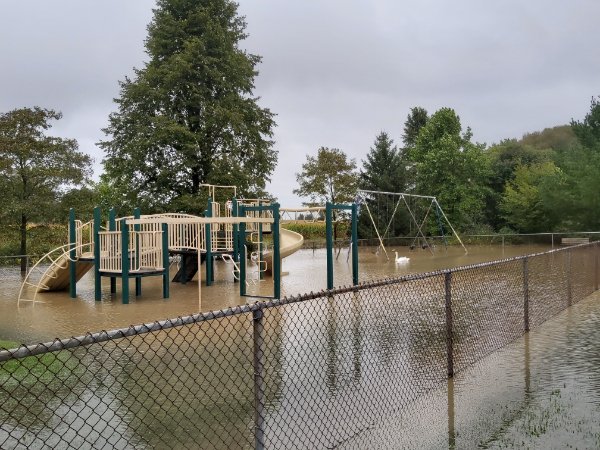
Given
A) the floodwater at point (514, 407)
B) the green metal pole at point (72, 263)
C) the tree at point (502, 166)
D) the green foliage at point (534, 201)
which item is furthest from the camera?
the tree at point (502, 166)

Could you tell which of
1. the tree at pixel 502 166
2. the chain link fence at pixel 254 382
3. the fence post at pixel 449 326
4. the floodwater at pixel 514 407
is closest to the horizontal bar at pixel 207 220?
the chain link fence at pixel 254 382

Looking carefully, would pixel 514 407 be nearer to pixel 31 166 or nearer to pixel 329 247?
pixel 329 247

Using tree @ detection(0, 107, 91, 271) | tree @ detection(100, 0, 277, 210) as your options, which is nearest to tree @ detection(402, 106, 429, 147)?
tree @ detection(100, 0, 277, 210)

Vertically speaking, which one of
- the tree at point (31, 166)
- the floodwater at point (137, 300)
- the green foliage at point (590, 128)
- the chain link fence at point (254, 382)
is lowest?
the floodwater at point (137, 300)

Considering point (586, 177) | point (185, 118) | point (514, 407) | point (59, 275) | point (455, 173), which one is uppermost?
point (185, 118)

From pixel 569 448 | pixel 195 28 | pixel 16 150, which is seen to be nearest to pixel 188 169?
pixel 195 28

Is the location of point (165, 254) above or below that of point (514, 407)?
above

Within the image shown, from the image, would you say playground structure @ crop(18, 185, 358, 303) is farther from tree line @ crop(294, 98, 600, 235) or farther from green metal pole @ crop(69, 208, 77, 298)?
tree line @ crop(294, 98, 600, 235)

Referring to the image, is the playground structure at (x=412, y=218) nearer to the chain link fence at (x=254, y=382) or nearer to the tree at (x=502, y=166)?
the tree at (x=502, y=166)

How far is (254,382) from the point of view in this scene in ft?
13.0

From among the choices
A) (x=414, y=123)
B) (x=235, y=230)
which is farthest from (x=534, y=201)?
(x=235, y=230)

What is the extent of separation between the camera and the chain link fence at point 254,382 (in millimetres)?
4863

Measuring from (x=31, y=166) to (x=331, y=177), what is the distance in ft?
84.4

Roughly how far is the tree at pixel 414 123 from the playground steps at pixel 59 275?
47324 mm
